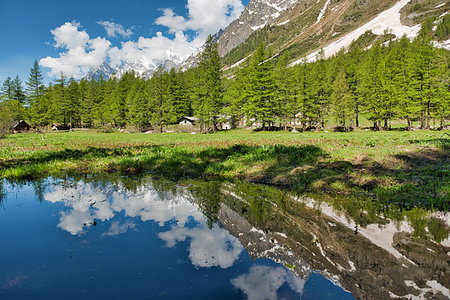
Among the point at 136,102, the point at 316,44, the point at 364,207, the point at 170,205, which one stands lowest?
the point at 364,207

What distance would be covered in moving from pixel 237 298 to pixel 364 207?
4616 millimetres

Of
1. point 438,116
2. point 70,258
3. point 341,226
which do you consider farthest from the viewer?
point 438,116

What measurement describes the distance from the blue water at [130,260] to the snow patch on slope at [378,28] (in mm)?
167828

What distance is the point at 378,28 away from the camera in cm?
15750

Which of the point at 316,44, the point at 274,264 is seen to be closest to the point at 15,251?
the point at 274,264

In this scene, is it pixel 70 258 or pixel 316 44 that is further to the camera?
pixel 316 44

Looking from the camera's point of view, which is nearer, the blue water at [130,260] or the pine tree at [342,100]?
the blue water at [130,260]

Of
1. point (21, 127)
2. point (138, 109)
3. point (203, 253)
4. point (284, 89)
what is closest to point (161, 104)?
point (138, 109)

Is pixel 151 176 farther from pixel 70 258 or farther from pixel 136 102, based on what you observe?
pixel 136 102

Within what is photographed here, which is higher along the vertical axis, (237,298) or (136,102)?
(136,102)

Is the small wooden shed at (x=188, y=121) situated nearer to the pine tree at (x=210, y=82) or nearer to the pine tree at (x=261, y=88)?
the pine tree at (x=210, y=82)

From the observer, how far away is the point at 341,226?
176 inches

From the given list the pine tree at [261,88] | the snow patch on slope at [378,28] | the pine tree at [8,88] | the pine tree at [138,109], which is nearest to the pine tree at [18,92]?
the pine tree at [8,88]

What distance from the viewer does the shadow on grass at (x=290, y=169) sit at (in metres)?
6.48
